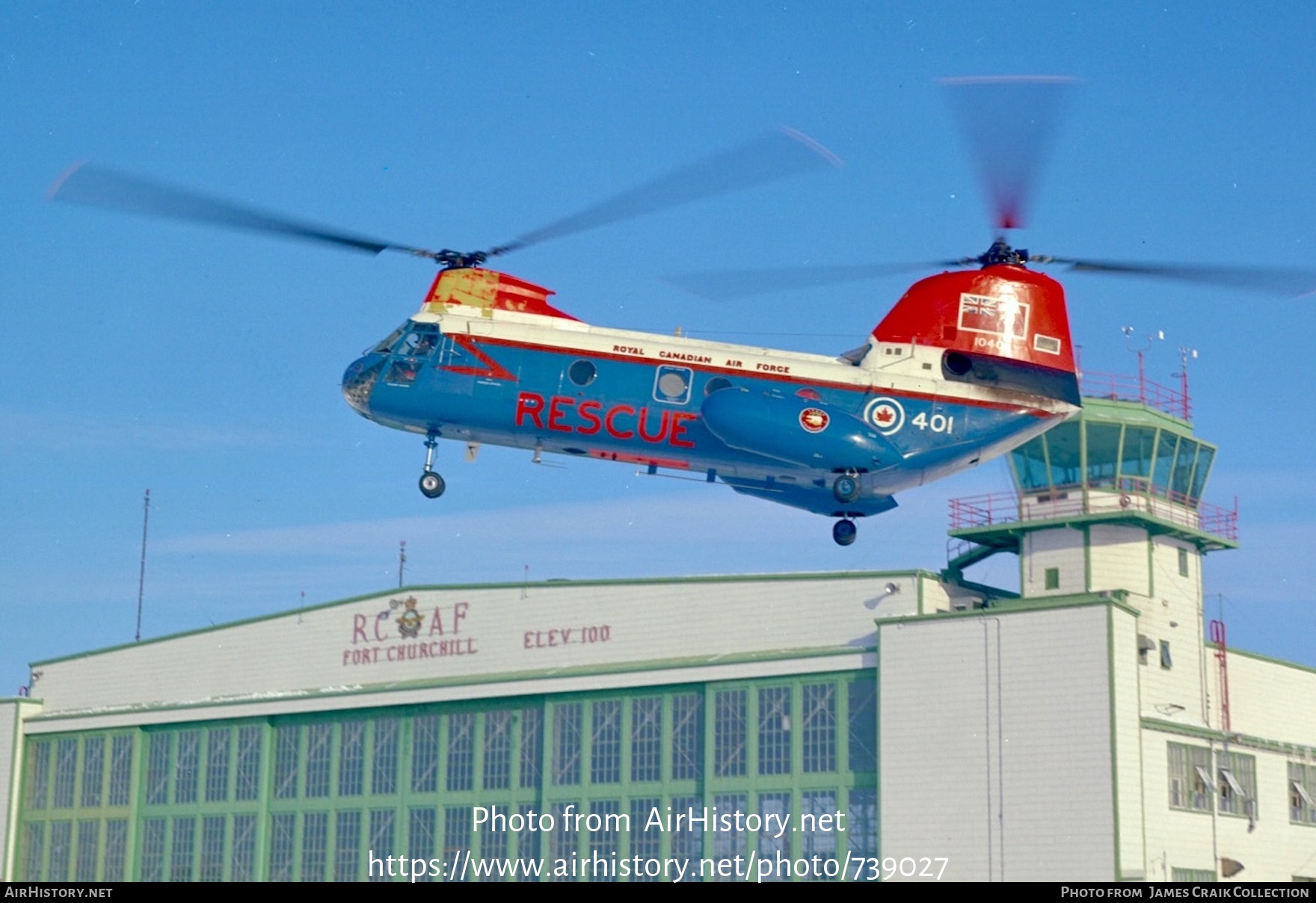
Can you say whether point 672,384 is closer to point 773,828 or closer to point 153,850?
point 773,828

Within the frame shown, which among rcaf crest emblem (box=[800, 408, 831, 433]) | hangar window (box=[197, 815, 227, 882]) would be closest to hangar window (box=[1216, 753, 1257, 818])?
rcaf crest emblem (box=[800, 408, 831, 433])

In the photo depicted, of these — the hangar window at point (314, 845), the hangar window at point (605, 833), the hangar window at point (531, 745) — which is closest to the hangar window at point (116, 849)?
the hangar window at point (314, 845)

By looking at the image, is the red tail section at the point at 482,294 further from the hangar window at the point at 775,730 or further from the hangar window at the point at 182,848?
the hangar window at the point at 182,848

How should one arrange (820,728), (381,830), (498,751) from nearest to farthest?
(820,728) → (498,751) → (381,830)

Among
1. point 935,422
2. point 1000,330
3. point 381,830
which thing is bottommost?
point 381,830

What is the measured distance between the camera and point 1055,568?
6156cm

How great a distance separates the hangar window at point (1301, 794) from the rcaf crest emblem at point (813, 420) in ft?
91.1

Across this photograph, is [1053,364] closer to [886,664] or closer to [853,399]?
[853,399]

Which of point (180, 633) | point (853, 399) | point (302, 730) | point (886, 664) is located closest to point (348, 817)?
point (302, 730)

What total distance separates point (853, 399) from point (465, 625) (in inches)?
1110

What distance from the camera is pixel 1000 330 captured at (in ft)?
147

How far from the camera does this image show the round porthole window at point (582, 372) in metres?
44.4

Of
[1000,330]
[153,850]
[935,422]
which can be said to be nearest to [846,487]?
[935,422]

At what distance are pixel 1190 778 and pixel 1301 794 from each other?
24.2 feet
